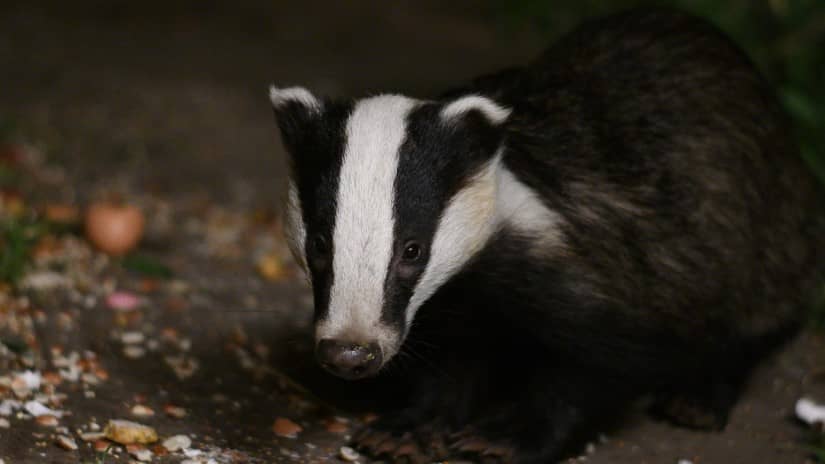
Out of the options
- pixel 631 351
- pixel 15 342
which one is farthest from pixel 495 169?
pixel 15 342

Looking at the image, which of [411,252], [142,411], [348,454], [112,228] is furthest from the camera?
[112,228]

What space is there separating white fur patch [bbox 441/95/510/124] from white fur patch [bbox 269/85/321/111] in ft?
1.26

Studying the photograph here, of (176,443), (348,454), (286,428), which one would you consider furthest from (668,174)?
(176,443)

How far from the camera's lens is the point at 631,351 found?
3223 millimetres

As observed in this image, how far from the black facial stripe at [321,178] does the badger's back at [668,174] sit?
0.51 metres

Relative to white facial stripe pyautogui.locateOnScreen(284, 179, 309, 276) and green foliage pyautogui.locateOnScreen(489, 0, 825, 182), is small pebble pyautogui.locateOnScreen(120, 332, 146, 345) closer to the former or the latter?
white facial stripe pyautogui.locateOnScreen(284, 179, 309, 276)

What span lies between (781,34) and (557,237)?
9.54 feet

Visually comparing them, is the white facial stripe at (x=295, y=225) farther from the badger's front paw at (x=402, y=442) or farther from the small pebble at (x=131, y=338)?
→ the small pebble at (x=131, y=338)

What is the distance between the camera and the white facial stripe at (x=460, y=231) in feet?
→ 9.38

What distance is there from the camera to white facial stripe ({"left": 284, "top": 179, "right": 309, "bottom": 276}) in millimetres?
2945

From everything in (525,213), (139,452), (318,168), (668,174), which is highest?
(318,168)

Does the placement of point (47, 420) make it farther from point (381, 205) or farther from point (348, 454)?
point (381, 205)

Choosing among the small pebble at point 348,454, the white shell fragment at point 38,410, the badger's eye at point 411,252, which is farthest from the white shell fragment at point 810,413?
the white shell fragment at point 38,410

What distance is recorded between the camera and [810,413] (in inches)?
145
